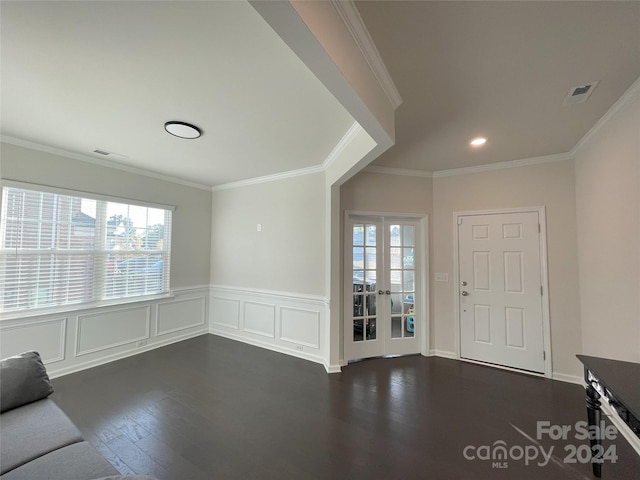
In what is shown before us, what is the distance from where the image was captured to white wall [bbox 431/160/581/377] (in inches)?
112

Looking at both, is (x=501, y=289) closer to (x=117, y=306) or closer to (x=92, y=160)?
(x=117, y=306)

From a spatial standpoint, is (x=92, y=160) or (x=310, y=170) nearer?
(x=92, y=160)

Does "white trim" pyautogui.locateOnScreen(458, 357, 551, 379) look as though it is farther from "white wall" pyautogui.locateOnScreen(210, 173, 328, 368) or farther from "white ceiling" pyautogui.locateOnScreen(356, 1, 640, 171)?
"white ceiling" pyautogui.locateOnScreen(356, 1, 640, 171)

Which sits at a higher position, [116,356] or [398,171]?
[398,171]

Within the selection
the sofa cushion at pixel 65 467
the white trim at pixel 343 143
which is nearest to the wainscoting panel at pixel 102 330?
the sofa cushion at pixel 65 467

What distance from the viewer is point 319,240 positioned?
3.35 meters

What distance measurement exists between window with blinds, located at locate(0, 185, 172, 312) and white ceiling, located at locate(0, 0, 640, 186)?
0.74 meters

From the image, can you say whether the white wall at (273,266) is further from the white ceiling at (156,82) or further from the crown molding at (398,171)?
the white ceiling at (156,82)

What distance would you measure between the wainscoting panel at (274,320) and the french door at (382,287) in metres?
0.38

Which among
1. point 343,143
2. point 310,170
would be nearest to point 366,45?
point 343,143

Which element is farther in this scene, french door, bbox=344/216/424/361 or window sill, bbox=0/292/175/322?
french door, bbox=344/216/424/361

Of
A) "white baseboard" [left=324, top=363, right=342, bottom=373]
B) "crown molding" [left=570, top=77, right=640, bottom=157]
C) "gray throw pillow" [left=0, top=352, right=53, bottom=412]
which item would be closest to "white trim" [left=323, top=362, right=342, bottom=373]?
"white baseboard" [left=324, top=363, right=342, bottom=373]

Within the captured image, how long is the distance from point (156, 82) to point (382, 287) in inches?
123

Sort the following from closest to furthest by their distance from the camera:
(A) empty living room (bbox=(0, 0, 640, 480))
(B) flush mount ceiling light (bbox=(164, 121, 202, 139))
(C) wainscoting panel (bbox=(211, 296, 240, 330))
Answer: (A) empty living room (bbox=(0, 0, 640, 480)) → (B) flush mount ceiling light (bbox=(164, 121, 202, 139)) → (C) wainscoting panel (bbox=(211, 296, 240, 330))
